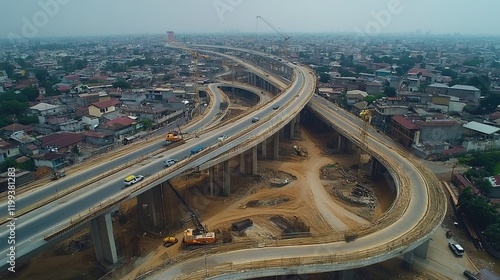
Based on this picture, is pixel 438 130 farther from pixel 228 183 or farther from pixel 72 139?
pixel 72 139

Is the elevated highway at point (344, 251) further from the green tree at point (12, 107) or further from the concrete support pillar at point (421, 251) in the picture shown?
the green tree at point (12, 107)

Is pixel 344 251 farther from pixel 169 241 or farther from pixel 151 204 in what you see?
pixel 151 204

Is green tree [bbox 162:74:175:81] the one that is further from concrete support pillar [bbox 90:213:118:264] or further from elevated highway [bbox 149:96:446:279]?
elevated highway [bbox 149:96:446:279]

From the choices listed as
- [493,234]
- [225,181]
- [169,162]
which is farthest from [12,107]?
[493,234]

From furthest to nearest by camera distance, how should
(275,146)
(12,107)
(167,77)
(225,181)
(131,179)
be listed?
(167,77) → (12,107) → (275,146) → (225,181) → (131,179)

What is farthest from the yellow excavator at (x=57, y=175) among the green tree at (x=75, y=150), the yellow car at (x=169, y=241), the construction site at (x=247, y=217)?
the green tree at (x=75, y=150)

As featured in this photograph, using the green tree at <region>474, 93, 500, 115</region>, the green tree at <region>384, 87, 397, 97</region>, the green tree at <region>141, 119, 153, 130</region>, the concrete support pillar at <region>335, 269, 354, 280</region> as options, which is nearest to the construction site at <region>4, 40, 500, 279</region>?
the concrete support pillar at <region>335, 269, 354, 280</region>

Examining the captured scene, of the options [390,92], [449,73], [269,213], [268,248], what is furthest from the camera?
[449,73]

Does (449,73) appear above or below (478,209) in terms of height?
above
